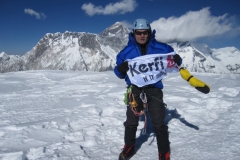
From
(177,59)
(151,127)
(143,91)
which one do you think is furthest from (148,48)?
(151,127)

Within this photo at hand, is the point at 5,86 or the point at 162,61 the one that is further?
the point at 5,86

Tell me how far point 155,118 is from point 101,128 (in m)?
2.16

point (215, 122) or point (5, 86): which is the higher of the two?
point (5, 86)

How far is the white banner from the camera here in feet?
13.5

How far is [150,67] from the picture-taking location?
4148 millimetres

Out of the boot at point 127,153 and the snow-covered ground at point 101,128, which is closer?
the boot at point 127,153

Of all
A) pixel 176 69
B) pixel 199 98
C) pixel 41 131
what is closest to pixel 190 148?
pixel 176 69

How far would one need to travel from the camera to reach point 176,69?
424 cm

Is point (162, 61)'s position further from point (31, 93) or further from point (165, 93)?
point (31, 93)

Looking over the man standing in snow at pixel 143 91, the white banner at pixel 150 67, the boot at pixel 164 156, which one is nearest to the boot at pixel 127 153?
the man standing in snow at pixel 143 91

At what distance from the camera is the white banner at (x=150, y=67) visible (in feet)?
13.5

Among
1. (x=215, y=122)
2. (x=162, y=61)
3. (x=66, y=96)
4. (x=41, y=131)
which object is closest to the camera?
(x=162, y=61)

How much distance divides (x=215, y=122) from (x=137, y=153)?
3.03 metres

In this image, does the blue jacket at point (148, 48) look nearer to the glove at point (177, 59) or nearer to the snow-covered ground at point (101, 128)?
the glove at point (177, 59)
